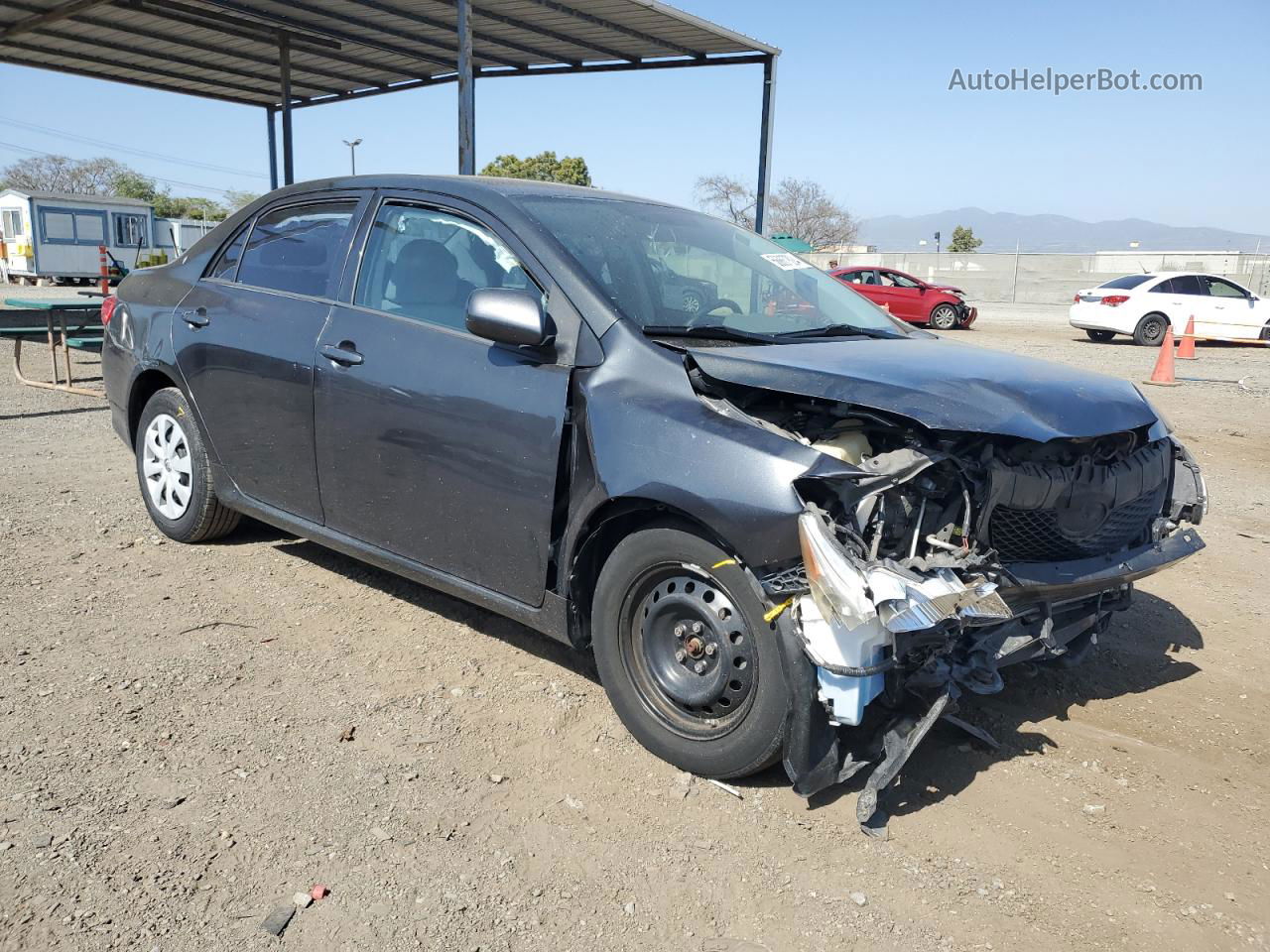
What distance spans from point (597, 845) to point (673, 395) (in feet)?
4.31

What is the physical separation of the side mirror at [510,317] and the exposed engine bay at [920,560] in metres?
0.53

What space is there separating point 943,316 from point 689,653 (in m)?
22.2

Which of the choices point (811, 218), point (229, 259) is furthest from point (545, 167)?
point (229, 259)

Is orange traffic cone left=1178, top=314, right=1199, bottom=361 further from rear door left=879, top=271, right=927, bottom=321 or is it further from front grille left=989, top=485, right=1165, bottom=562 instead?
front grille left=989, top=485, right=1165, bottom=562

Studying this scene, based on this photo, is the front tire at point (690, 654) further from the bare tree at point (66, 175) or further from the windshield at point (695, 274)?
the bare tree at point (66, 175)

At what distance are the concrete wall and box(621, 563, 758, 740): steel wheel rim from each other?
3617 centimetres

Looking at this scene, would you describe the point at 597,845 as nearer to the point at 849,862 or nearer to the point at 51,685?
the point at 849,862

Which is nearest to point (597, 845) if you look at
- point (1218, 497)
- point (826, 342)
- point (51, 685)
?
point (826, 342)

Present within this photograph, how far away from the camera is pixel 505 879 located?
2.62 m

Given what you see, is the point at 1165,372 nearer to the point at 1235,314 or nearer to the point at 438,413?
the point at 1235,314

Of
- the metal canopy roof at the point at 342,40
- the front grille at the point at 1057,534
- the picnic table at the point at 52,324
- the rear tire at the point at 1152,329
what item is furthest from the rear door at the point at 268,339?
the rear tire at the point at 1152,329

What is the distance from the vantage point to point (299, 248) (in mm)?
4453

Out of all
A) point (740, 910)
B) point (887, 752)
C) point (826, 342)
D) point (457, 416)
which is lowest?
point (740, 910)

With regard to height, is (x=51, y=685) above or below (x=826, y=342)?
below
